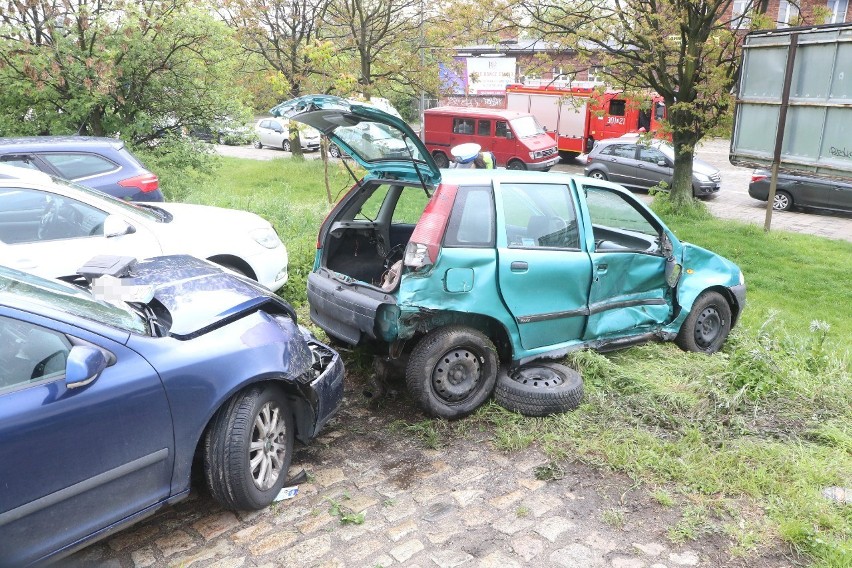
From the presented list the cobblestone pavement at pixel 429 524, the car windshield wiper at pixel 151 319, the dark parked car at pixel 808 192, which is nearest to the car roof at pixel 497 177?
the cobblestone pavement at pixel 429 524

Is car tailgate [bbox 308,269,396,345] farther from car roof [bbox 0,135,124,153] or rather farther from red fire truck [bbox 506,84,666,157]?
red fire truck [bbox 506,84,666,157]

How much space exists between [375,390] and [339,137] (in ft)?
6.25

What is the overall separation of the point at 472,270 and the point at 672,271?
209cm

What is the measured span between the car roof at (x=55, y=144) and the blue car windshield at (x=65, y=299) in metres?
4.11

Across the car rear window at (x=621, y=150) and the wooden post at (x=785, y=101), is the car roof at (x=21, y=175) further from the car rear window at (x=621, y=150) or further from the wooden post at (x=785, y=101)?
the car rear window at (x=621, y=150)

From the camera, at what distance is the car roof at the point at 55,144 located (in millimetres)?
7027

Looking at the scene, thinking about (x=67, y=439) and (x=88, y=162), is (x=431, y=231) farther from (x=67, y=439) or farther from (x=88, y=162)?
(x=88, y=162)

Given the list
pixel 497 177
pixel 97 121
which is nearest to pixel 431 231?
pixel 497 177

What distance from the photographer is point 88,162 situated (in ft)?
24.2

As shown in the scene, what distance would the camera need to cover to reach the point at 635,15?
12609 millimetres

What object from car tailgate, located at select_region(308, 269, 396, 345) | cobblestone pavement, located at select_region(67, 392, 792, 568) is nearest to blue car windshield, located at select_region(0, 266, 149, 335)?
cobblestone pavement, located at select_region(67, 392, 792, 568)

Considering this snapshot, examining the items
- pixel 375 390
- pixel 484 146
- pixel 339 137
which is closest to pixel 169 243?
pixel 339 137

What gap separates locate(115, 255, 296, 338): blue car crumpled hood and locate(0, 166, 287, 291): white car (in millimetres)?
1196

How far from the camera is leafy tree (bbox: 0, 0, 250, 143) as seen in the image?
10133mm
